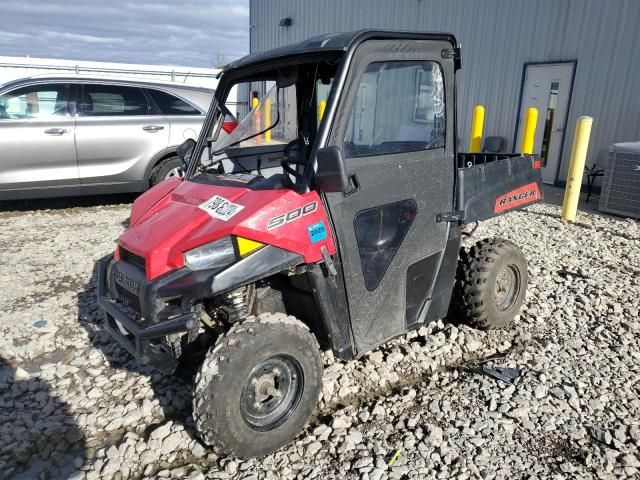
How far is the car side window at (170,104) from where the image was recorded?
7.71 meters

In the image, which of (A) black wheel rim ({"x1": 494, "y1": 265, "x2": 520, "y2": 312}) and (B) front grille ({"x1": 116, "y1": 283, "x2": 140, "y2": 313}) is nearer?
(B) front grille ({"x1": 116, "y1": 283, "x2": 140, "y2": 313})

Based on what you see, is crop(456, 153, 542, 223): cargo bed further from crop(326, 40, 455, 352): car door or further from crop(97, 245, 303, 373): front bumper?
crop(97, 245, 303, 373): front bumper

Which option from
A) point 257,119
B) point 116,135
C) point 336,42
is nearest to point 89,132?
point 116,135

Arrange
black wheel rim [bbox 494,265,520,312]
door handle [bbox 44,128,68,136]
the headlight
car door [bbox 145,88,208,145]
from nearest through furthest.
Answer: the headlight → black wheel rim [bbox 494,265,520,312] → door handle [bbox 44,128,68,136] → car door [bbox 145,88,208,145]

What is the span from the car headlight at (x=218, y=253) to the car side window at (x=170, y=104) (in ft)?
19.2

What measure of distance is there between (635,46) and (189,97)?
7103 mm

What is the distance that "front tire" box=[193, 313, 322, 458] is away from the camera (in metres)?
2.35

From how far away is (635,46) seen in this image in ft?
26.2

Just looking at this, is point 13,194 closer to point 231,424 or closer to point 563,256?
point 231,424

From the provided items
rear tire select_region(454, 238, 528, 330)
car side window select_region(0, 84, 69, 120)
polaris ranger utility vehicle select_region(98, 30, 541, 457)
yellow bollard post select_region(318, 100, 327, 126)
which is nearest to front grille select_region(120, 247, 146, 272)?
polaris ranger utility vehicle select_region(98, 30, 541, 457)

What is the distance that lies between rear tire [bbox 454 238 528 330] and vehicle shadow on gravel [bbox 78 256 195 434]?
6.57ft

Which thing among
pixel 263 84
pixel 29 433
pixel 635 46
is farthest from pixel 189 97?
pixel 635 46

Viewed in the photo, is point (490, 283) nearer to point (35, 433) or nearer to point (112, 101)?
point (35, 433)

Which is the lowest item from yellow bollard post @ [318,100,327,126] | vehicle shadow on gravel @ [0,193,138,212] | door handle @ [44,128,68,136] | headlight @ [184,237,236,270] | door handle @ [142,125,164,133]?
vehicle shadow on gravel @ [0,193,138,212]
